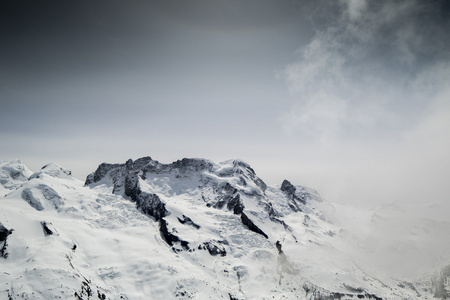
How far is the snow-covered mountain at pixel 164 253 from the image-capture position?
84.2 metres

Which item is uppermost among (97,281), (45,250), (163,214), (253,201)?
(253,201)

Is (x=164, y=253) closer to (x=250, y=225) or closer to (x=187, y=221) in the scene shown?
(x=187, y=221)

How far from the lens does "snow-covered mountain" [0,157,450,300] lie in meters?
84.2

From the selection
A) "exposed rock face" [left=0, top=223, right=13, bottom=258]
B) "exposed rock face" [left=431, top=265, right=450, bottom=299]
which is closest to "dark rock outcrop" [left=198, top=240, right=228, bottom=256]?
"exposed rock face" [left=0, top=223, right=13, bottom=258]

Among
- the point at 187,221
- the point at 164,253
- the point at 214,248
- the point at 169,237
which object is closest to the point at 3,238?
the point at 164,253

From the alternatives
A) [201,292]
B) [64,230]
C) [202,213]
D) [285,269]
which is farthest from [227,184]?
[64,230]

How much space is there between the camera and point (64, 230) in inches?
4259

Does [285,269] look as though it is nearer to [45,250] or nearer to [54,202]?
[45,250]

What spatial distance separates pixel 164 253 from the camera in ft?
367

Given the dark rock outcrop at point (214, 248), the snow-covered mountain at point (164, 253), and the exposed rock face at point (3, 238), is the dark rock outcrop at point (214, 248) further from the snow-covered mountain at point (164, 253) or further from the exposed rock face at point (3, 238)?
the exposed rock face at point (3, 238)

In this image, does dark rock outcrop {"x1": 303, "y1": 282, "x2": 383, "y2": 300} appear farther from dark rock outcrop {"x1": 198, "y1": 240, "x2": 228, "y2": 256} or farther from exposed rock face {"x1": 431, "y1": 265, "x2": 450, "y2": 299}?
exposed rock face {"x1": 431, "y1": 265, "x2": 450, "y2": 299}

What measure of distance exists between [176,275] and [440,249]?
226954 mm

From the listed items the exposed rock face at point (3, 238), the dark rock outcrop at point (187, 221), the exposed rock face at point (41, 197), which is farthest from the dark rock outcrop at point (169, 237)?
the exposed rock face at point (3, 238)

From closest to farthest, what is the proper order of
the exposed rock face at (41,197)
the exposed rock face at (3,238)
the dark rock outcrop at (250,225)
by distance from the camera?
1. the exposed rock face at (3,238)
2. the exposed rock face at (41,197)
3. the dark rock outcrop at (250,225)
